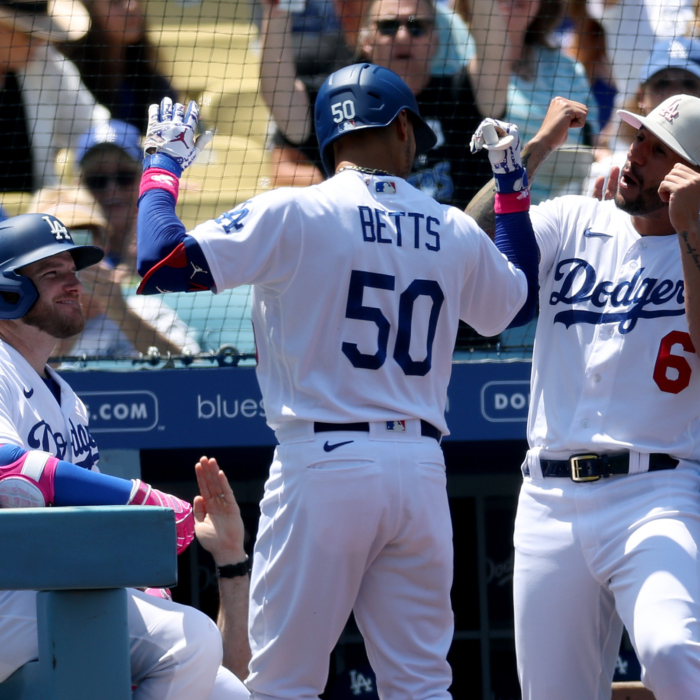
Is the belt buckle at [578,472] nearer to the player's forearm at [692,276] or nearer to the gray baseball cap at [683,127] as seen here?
the player's forearm at [692,276]

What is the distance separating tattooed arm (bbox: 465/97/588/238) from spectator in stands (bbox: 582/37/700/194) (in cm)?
226

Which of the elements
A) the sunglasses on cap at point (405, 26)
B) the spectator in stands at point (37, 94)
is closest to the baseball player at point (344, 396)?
the sunglasses on cap at point (405, 26)

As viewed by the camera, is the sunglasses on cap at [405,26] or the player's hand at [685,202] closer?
the player's hand at [685,202]

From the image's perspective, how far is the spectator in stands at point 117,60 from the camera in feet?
17.0

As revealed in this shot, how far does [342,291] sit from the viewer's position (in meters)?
1.98

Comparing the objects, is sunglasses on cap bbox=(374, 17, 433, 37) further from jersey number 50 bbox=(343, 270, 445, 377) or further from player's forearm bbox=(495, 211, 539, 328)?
jersey number 50 bbox=(343, 270, 445, 377)

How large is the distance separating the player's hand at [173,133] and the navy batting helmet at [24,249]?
1.64 ft

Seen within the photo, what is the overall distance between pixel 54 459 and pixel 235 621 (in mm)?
947

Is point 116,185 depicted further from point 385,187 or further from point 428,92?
point 385,187

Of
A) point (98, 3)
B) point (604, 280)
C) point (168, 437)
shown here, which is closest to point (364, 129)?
point (604, 280)

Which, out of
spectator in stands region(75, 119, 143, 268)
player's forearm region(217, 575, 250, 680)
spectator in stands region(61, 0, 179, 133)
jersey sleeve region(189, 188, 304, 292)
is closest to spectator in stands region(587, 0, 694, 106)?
spectator in stands region(61, 0, 179, 133)

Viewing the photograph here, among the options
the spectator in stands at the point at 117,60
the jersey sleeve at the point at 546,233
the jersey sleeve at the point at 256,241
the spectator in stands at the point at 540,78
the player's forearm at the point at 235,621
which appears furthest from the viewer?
the spectator in stands at the point at 117,60

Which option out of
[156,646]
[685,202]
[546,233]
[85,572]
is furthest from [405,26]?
[85,572]

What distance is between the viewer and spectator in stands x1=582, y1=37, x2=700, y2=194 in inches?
190
